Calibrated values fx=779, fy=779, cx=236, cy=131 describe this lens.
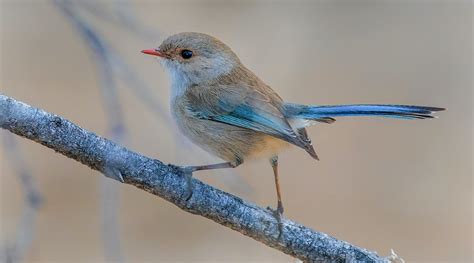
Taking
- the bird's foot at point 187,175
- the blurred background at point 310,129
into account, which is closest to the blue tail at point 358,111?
the bird's foot at point 187,175

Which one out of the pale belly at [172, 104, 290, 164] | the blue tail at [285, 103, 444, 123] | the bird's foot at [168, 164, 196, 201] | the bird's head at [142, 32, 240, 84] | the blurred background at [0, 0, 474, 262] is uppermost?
the blurred background at [0, 0, 474, 262]

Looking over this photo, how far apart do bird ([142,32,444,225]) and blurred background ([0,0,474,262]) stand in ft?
5.74

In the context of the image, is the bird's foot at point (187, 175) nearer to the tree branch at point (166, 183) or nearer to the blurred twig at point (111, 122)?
the tree branch at point (166, 183)

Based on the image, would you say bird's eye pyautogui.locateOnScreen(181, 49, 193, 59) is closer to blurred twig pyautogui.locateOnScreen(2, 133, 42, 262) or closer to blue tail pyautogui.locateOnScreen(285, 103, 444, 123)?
blue tail pyautogui.locateOnScreen(285, 103, 444, 123)

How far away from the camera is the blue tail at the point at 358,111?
3.54m

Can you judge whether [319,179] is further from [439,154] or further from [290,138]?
[290,138]

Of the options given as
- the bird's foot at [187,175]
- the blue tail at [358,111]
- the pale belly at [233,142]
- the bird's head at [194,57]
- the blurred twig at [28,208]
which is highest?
the bird's head at [194,57]

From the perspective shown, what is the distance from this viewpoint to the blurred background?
666cm

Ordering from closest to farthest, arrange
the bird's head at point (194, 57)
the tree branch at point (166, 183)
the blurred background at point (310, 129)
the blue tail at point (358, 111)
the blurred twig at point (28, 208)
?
the tree branch at point (166, 183) → the blurred twig at point (28, 208) → the blue tail at point (358, 111) → the bird's head at point (194, 57) → the blurred background at point (310, 129)

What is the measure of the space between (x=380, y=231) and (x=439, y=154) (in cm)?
119

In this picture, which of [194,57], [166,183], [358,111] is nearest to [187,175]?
[166,183]

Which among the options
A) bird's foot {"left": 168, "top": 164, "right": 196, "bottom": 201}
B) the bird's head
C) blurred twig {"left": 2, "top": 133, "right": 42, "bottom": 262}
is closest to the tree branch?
bird's foot {"left": 168, "top": 164, "right": 196, "bottom": 201}

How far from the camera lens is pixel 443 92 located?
7898 mm

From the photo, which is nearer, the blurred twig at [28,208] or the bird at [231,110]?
the blurred twig at [28,208]
